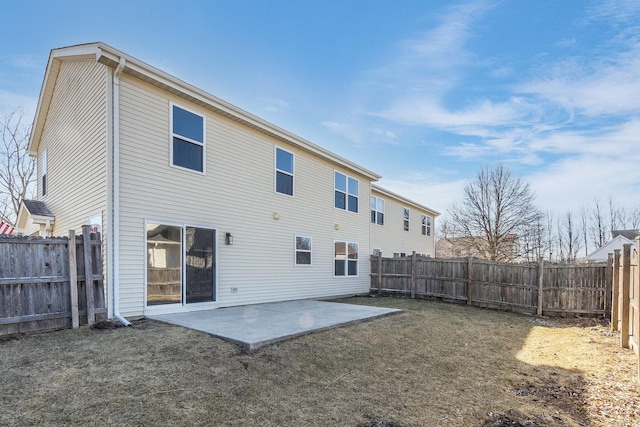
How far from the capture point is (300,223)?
1100cm

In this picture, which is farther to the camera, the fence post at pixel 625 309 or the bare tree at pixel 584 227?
the bare tree at pixel 584 227

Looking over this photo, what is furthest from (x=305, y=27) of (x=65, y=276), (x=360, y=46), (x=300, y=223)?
(x=65, y=276)

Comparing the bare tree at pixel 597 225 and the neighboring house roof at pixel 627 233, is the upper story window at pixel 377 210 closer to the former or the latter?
the neighboring house roof at pixel 627 233

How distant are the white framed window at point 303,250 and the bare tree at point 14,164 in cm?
1797

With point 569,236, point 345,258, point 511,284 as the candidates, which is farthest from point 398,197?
point 569,236

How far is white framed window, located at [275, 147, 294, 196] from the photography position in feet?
33.7

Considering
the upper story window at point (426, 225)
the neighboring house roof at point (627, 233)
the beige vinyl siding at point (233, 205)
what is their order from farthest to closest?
the neighboring house roof at point (627, 233) → the upper story window at point (426, 225) → the beige vinyl siding at point (233, 205)

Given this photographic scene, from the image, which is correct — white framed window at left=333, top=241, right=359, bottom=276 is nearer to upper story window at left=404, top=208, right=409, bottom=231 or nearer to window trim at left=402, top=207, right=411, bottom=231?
window trim at left=402, top=207, right=411, bottom=231

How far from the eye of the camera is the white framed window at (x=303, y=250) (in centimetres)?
1084

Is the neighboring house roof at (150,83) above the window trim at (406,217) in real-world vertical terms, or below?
above

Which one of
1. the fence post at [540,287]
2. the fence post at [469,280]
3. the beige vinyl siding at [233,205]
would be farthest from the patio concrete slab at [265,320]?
the fence post at [540,287]

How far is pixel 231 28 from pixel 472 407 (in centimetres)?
1063

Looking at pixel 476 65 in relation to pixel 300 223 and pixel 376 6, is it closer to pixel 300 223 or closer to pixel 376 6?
pixel 376 6

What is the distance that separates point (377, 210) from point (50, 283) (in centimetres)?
1387
